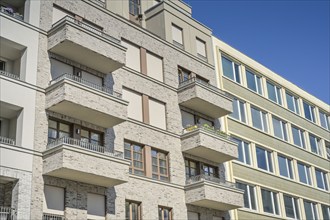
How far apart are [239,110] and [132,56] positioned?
12.0 meters

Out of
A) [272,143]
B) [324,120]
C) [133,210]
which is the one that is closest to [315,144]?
[324,120]

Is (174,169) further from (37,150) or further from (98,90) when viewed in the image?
(37,150)

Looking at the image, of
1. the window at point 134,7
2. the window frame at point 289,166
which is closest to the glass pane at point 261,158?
the window frame at point 289,166

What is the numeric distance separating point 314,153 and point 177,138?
21.8 m

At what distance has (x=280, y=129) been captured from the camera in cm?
4500

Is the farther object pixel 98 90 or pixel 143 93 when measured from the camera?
pixel 143 93

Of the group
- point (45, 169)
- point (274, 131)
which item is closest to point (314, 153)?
point (274, 131)

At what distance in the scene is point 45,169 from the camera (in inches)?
939

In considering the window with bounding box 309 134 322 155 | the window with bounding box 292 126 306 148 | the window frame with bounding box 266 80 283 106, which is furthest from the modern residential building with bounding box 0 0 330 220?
the window with bounding box 309 134 322 155

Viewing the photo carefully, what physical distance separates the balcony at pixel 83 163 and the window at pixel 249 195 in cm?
1358

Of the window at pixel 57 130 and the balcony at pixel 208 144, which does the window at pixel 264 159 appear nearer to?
the balcony at pixel 208 144

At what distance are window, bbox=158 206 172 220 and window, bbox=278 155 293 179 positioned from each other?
622 inches

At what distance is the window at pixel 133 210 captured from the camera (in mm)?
27391

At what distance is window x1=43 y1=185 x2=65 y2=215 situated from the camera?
23.7 m
